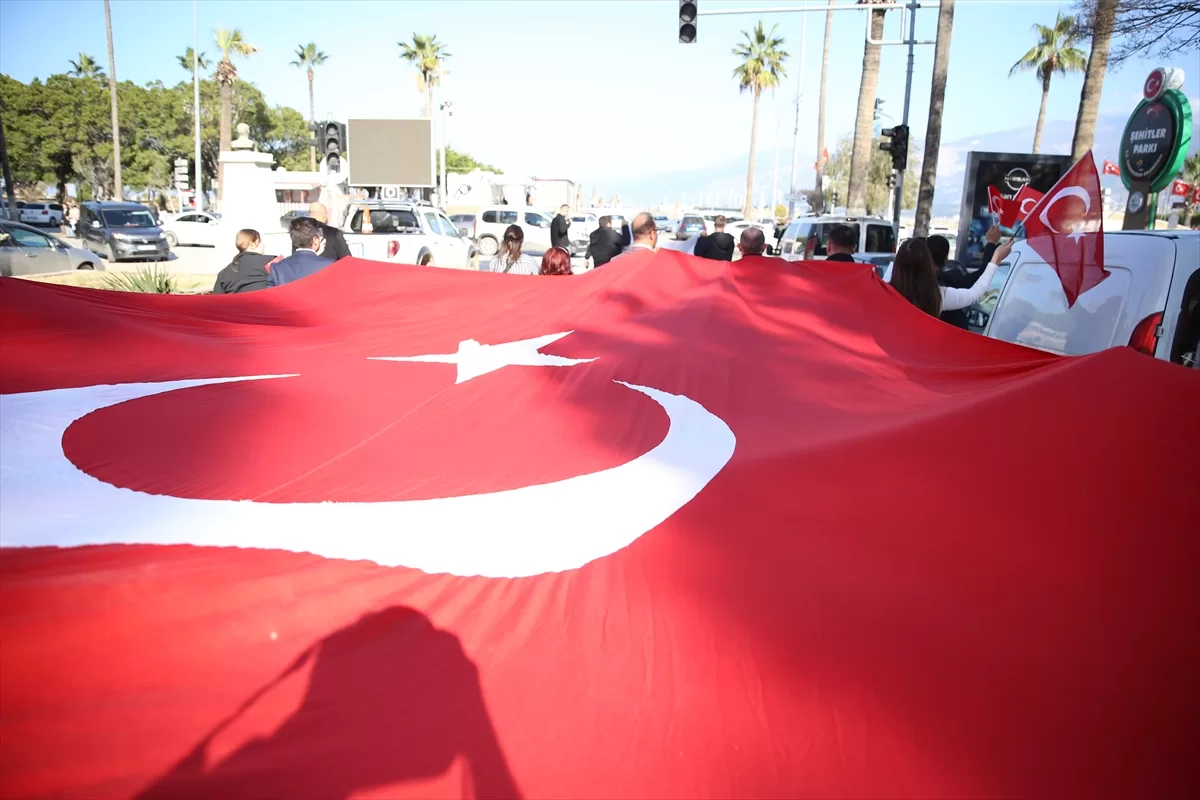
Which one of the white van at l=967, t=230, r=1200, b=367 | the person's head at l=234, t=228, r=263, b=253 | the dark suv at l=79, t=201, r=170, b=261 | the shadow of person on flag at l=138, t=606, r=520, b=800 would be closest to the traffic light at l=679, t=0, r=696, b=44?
the person's head at l=234, t=228, r=263, b=253

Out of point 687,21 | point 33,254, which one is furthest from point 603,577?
point 33,254

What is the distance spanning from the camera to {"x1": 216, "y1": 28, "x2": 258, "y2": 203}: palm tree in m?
54.9

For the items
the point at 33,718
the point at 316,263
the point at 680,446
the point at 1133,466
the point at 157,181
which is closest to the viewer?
the point at 33,718

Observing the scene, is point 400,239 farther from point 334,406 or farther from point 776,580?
point 776,580

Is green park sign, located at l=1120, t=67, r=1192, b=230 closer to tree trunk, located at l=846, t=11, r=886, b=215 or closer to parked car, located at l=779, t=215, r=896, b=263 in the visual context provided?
parked car, located at l=779, t=215, r=896, b=263

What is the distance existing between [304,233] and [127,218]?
2776 centimetres

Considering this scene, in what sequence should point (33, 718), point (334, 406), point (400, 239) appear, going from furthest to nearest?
point (400, 239), point (334, 406), point (33, 718)

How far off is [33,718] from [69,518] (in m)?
1.32

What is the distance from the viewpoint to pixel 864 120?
27328mm

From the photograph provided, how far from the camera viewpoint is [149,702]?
2.41 m

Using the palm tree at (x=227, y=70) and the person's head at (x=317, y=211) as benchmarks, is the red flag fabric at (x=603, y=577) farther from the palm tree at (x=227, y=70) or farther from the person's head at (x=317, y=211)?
the palm tree at (x=227, y=70)

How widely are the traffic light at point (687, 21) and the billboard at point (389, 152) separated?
979cm

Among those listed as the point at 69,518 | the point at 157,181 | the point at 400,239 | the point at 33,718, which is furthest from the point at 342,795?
the point at 157,181

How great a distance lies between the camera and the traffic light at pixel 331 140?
20594mm
